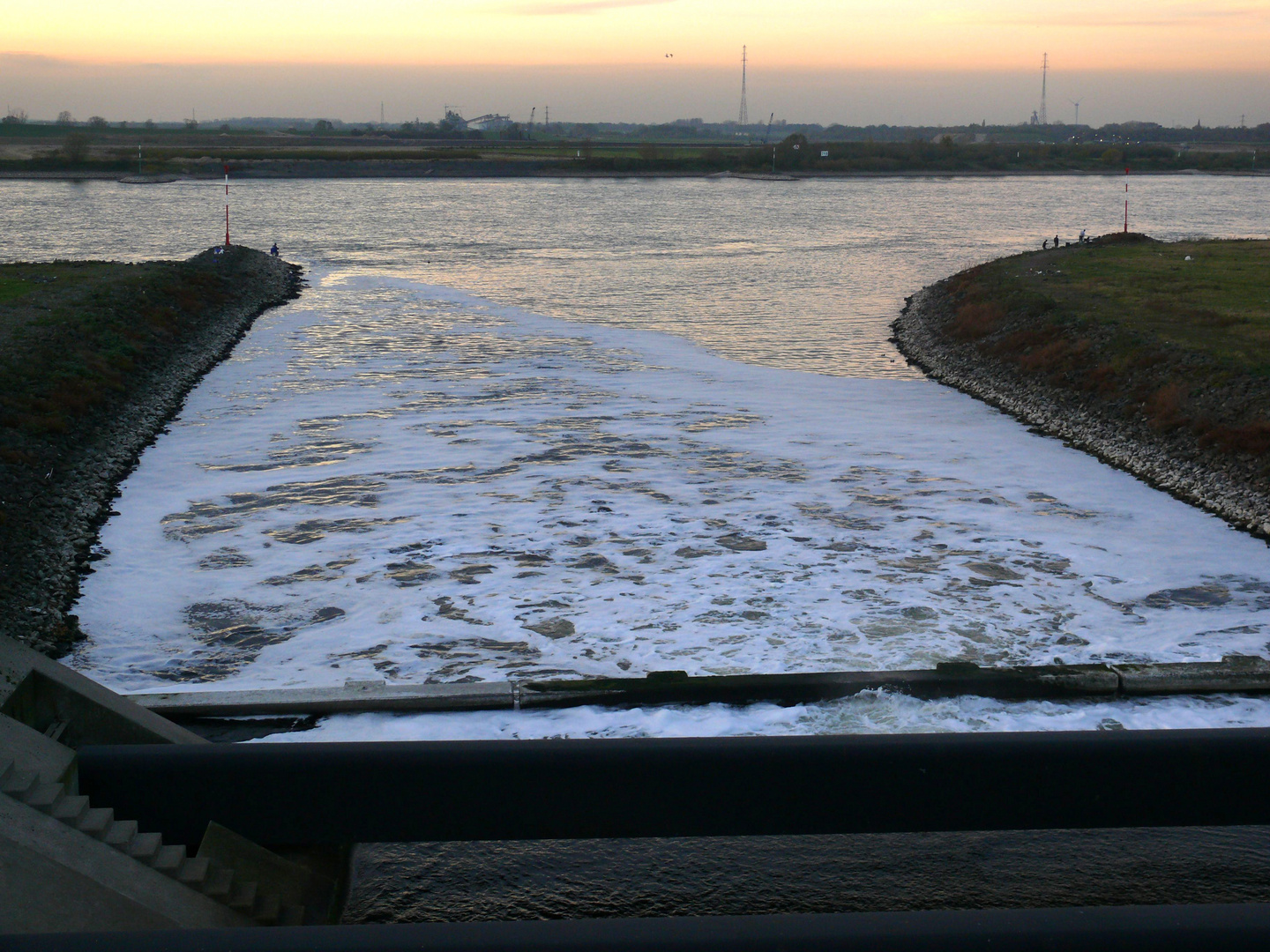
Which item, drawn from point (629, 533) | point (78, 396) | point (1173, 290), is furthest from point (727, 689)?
point (1173, 290)

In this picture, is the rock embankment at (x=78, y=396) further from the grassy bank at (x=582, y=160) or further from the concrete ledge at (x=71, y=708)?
the grassy bank at (x=582, y=160)

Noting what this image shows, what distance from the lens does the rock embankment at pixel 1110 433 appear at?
13.7 m

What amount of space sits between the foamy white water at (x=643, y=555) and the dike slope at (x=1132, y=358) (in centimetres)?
69

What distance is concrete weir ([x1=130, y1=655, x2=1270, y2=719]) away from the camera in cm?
757

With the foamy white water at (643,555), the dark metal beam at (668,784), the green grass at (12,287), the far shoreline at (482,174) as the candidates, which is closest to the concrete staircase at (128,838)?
the dark metal beam at (668,784)

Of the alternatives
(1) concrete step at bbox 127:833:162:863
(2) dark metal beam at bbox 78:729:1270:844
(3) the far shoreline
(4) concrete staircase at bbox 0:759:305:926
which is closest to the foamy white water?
(2) dark metal beam at bbox 78:729:1270:844

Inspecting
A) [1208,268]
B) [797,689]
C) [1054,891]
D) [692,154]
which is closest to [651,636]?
[797,689]

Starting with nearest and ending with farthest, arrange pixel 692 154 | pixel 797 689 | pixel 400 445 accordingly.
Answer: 1. pixel 797 689
2. pixel 400 445
3. pixel 692 154

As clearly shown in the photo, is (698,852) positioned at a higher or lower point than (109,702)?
lower

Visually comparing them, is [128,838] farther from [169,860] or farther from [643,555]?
[643,555]

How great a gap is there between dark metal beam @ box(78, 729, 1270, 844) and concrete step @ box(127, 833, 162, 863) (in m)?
0.33

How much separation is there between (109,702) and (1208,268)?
31.0m

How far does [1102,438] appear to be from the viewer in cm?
1688

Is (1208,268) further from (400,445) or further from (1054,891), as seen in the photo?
(1054,891)
